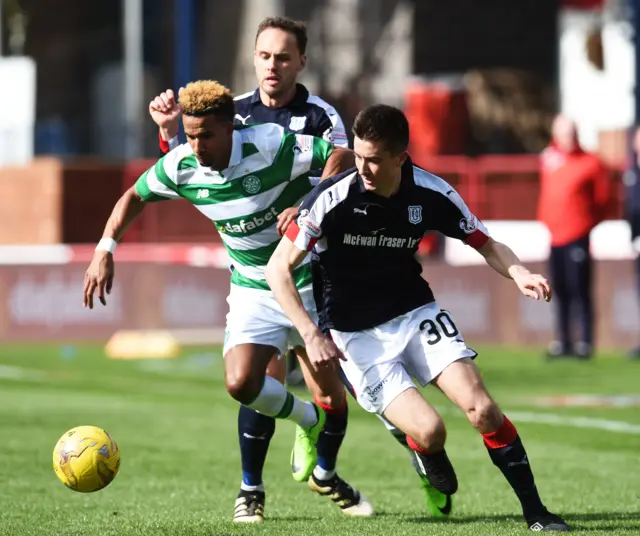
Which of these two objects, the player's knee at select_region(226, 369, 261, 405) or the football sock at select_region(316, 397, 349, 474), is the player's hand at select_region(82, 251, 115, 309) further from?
the football sock at select_region(316, 397, 349, 474)

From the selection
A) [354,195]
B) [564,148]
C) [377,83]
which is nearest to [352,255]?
[354,195]

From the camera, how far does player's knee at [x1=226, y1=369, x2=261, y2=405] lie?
7.84 m

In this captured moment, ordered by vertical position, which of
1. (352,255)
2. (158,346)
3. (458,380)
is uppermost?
(352,255)

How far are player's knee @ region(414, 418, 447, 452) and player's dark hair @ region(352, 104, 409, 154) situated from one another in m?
→ 1.21

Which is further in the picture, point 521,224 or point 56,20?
point 56,20

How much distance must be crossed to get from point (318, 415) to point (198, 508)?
2.51 ft

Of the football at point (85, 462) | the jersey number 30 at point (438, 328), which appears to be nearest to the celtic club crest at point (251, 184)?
the jersey number 30 at point (438, 328)

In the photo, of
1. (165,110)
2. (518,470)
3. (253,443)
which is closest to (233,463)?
Result: (253,443)

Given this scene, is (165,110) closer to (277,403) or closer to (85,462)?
(277,403)

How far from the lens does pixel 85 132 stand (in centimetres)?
2636

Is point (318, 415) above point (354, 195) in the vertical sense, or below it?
below

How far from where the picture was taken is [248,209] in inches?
315

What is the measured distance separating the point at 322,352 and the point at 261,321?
3.79ft

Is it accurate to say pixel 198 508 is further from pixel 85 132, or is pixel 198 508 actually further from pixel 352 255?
pixel 85 132
